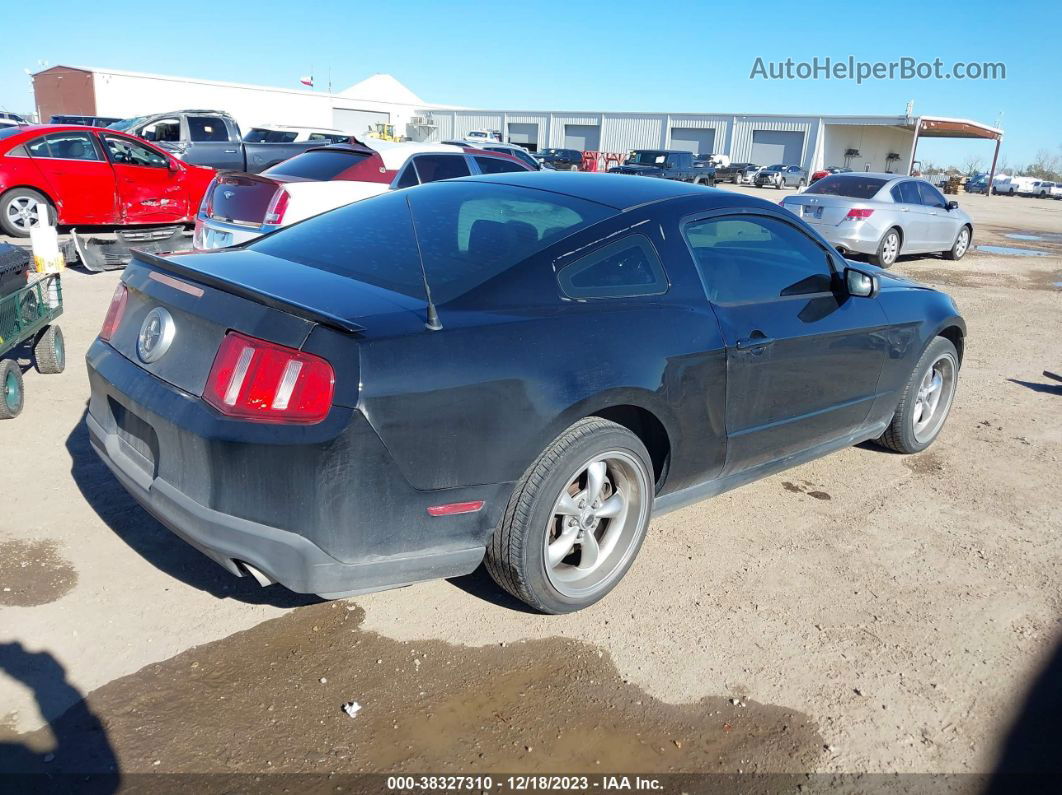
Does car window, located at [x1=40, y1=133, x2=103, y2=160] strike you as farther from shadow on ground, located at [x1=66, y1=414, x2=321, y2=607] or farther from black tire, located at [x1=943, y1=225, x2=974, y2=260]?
black tire, located at [x1=943, y1=225, x2=974, y2=260]

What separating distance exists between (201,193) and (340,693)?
35.3ft

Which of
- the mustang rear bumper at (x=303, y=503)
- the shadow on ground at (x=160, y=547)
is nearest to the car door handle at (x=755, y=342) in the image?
the mustang rear bumper at (x=303, y=503)

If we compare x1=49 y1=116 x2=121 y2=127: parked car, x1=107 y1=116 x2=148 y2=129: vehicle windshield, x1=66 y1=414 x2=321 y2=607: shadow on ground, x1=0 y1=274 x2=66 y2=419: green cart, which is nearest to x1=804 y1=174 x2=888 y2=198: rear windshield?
x1=0 y1=274 x2=66 y2=419: green cart

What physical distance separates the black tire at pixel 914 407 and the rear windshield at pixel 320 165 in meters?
5.87

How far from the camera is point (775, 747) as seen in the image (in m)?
2.61

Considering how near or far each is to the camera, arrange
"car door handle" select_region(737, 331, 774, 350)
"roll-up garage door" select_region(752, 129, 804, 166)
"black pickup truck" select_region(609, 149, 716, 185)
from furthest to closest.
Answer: "roll-up garage door" select_region(752, 129, 804, 166)
"black pickup truck" select_region(609, 149, 716, 185)
"car door handle" select_region(737, 331, 774, 350)

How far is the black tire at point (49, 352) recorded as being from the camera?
18.1 feet

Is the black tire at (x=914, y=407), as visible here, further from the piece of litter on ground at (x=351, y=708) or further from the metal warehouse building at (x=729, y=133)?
the metal warehouse building at (x=729, y=133)

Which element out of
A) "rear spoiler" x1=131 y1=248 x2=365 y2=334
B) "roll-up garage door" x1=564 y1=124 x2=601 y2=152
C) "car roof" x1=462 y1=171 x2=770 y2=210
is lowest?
"rear spoiler" x1=131 y1=248 x2=365 y2=334

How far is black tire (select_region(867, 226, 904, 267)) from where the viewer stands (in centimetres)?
1337

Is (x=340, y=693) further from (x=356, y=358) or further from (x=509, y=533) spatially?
(x=356, y=358)

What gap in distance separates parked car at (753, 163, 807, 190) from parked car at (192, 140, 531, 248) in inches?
1570

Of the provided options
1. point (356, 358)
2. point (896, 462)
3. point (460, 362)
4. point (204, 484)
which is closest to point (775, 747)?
point (460, 362)

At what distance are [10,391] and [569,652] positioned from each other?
3714 mm
